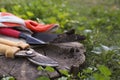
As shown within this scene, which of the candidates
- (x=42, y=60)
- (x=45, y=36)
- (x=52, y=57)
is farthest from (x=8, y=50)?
(x=45, y=36)

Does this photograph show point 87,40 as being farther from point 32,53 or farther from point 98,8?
point 98,8

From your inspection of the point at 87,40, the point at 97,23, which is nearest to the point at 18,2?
the point at 97,23

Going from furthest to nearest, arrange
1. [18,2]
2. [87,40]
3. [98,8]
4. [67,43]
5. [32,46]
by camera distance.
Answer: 1. [98,8]
2. [18,2]
3. [87,40]
4. [67,43]
5. [32,46]

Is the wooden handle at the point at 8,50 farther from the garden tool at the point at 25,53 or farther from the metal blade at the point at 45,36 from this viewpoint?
the metal blade at the point at 45,36

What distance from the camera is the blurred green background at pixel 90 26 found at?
11.1 feet

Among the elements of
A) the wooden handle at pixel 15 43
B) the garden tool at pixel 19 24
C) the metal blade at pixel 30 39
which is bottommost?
the wooden handle at pixel 15 43

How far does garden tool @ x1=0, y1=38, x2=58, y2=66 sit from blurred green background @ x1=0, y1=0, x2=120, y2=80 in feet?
1.00

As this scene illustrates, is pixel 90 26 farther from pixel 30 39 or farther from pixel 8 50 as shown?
pixel 8 50

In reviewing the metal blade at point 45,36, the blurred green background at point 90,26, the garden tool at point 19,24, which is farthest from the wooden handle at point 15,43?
→ the blurred green background at point 90,26

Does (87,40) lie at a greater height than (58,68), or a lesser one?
greater

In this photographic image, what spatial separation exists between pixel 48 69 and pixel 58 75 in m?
0.13

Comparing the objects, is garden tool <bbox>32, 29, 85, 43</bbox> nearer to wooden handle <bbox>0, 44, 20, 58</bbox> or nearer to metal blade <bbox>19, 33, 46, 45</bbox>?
metal blade <bbox>19, 33, 46, 45</bbox>

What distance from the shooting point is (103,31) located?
16.7 feet

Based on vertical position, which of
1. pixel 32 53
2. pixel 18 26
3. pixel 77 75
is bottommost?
pixel 77 75
